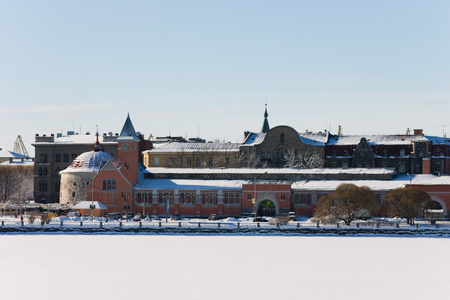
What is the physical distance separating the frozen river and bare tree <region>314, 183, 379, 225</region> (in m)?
11.5

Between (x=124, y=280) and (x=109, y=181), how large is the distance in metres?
50.8

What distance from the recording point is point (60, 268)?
51406 mm

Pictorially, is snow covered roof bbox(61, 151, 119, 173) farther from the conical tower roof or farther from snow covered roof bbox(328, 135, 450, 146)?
snow covered roof bbox(328, 135, 450, 146)

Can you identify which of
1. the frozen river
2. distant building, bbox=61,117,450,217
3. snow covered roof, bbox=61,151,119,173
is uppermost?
snow covered roof, bbox=61,151,119,173

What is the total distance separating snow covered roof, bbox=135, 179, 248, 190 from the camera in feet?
317

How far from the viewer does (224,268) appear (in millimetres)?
51406

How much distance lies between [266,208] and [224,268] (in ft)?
141

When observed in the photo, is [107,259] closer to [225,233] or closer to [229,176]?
[225,233]

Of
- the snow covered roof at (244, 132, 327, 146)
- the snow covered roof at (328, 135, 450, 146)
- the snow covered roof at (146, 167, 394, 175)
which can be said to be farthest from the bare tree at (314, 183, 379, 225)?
the snow covered roof at (244, 132, 327, 146)

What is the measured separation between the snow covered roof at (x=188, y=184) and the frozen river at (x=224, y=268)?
26073 millimetres

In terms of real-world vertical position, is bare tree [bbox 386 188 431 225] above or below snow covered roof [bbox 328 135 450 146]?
below

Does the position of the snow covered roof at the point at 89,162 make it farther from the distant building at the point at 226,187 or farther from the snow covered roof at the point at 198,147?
the snow covered roof at the point at 198,147

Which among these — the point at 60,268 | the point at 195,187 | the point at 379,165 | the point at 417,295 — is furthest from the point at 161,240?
the point at 379,165

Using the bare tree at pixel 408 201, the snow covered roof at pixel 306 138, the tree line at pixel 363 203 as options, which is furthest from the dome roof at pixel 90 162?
the bare tree at pixel 408 201
